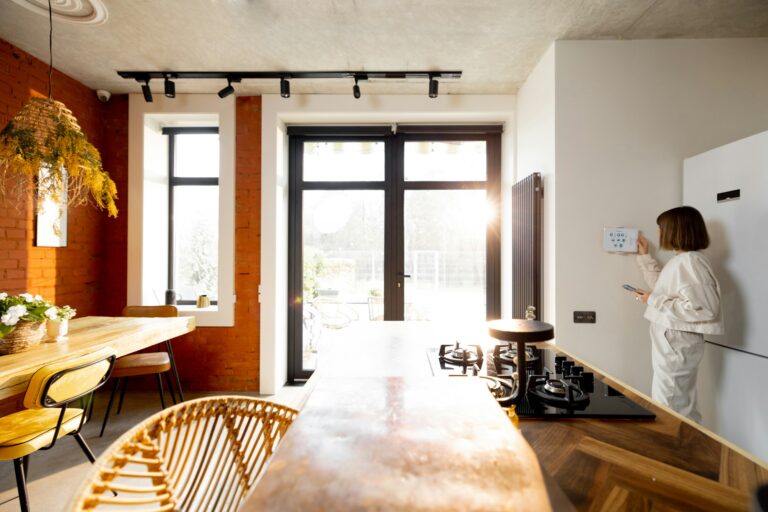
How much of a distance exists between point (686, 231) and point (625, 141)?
799 mm

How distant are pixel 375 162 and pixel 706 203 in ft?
8.75

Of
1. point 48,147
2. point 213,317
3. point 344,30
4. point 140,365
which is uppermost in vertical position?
point 344,30

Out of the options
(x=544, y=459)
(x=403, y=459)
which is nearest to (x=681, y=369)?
(x=544, y=459)

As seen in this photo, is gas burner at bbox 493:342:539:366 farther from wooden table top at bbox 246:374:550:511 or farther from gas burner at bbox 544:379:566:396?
wooden table top at bbox 246:374:550:511

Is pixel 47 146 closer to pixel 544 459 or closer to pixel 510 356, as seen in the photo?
pixel 510 356

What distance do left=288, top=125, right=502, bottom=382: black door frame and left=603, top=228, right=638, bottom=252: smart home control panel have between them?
1.27 meters

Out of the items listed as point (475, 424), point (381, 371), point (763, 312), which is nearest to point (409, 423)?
point (475, 424)

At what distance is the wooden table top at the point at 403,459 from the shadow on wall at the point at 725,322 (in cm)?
234

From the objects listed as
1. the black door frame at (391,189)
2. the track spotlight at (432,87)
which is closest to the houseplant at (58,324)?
the black door frame at (391,189)

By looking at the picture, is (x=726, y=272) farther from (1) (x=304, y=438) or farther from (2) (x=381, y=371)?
(1) (x=304, y=438)

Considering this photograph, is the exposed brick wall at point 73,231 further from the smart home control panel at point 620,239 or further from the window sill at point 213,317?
the smart home control panel at point 620,239

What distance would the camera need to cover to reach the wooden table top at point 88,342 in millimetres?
1631

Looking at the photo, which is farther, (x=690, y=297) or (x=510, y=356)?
(x=690, y=297)

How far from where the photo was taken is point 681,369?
2064mm
